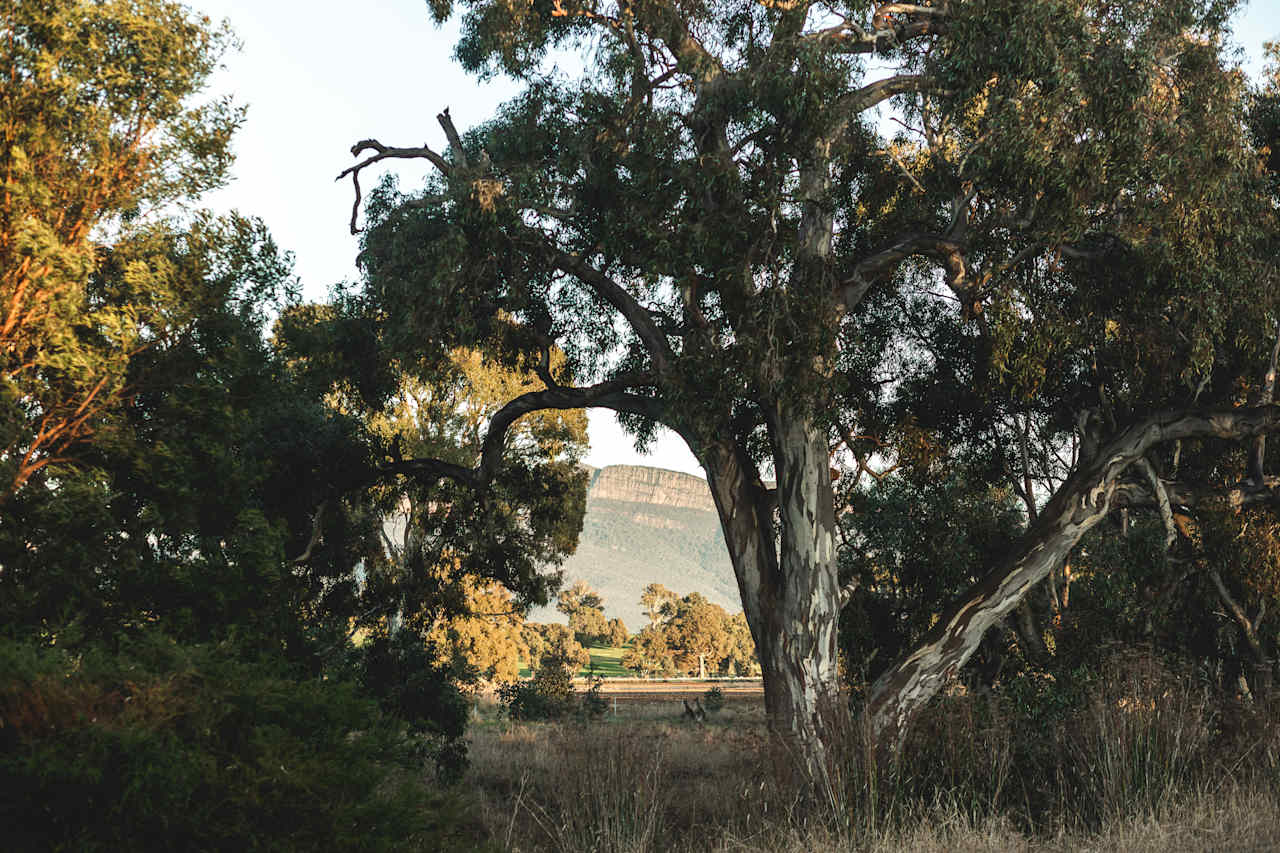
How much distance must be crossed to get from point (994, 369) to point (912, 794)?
5.49m

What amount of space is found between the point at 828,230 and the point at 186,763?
351 inches

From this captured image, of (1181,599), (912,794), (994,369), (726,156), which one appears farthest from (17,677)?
(1181,599)

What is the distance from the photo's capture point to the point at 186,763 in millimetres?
4395

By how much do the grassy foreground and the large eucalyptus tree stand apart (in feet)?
3.97

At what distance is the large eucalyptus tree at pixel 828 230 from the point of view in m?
9.76

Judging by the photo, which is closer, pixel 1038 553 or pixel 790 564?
pixel 790 564

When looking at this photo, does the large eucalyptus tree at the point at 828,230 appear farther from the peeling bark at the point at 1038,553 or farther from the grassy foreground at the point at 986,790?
the grassy foreground at the point at 986,790

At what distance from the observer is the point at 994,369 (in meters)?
11.3

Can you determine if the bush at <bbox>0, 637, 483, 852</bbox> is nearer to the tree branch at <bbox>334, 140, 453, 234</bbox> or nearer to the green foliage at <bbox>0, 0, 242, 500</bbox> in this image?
the green foliage at <bbox>0, 0, 242, 500</bbox>

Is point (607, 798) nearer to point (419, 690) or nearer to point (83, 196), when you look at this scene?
point (419, 690)

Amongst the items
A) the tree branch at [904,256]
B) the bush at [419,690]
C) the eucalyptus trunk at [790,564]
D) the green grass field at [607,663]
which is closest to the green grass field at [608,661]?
the green grass field at [607,663]

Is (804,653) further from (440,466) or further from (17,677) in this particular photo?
(17,677)

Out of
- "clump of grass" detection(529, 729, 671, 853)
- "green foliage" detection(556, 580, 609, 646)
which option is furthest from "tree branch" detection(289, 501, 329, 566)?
"green foliage" detection(556, 580, 609, 646)

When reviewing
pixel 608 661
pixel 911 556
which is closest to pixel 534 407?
pixel 911 556
